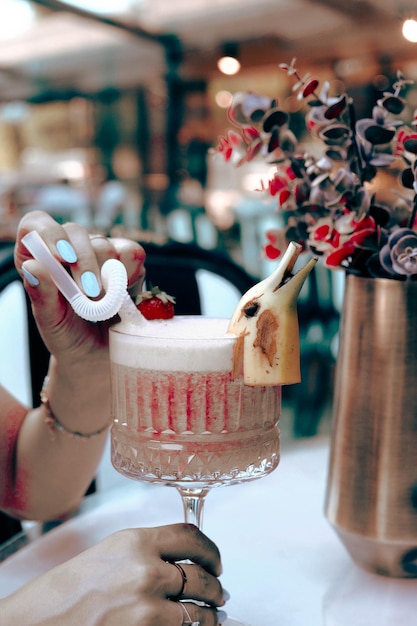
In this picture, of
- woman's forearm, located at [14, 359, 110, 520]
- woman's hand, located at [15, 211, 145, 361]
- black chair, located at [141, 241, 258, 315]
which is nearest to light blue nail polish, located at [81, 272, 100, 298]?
woman's hand, located at [15, 211, 145, 361]

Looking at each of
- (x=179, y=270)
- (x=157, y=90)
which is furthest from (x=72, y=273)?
(x=157, y=90)

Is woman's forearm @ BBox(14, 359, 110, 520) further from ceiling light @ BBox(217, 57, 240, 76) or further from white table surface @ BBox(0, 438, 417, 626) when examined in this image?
ceiling light @ BBox(217, 57, 240, 76)

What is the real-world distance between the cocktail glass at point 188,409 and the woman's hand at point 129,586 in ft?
0.24

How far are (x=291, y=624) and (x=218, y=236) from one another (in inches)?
205

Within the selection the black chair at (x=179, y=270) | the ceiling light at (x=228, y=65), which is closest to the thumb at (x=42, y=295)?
the black chair at (x=179, y=270)

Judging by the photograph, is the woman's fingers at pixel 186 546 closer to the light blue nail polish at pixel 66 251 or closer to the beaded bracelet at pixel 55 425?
the light blue nail polish at pixel 66 251

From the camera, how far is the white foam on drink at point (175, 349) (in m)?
0.72

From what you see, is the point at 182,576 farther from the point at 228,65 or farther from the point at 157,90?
the point at 157,90

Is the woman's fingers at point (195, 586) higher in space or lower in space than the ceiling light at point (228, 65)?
lower

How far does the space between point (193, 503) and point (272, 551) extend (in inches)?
9.4

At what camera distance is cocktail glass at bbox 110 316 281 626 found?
0.72 metres

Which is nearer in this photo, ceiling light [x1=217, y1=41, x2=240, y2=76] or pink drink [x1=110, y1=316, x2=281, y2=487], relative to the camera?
pink drink [x1=110, y1=316, x2=281, y2=487]

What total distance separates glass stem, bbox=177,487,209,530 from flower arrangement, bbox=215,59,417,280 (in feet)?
1.05

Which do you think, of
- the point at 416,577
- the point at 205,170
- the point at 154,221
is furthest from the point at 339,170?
the point at 205,170
